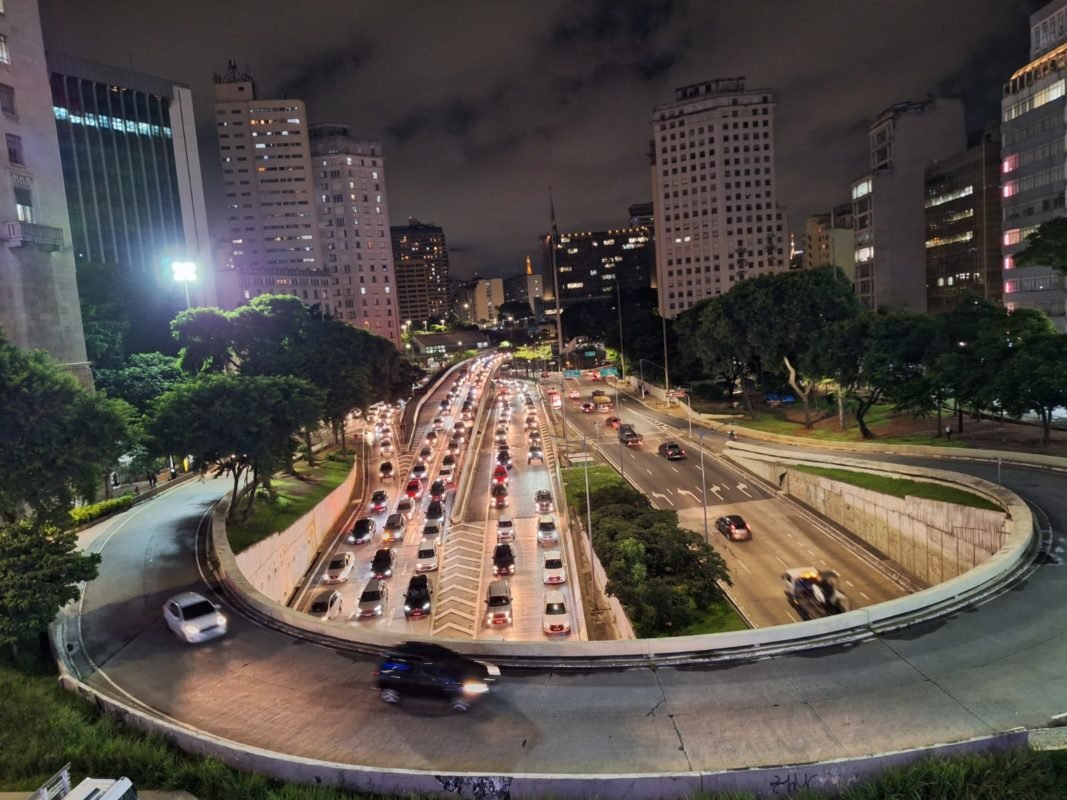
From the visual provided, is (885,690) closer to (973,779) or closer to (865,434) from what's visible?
(973,779)

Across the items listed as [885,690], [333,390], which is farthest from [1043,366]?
[333,390]

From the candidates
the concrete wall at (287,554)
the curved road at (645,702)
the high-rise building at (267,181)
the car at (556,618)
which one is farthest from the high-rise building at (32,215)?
the high-rise building at (267,181)

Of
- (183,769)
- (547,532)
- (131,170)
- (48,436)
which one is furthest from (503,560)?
(131,170)

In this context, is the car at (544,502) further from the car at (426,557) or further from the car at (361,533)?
the car at (361,533)

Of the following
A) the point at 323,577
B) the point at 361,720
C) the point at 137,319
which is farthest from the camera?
the point at 137,319

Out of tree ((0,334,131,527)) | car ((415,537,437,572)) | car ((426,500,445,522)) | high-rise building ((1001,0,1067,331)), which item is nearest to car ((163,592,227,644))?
tree ((0,334,131,527))

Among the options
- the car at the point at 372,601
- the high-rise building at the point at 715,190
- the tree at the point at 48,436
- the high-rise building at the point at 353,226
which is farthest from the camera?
the high-rise building at the point at 353,226

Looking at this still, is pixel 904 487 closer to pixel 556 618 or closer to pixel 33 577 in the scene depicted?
pixel 556 618
